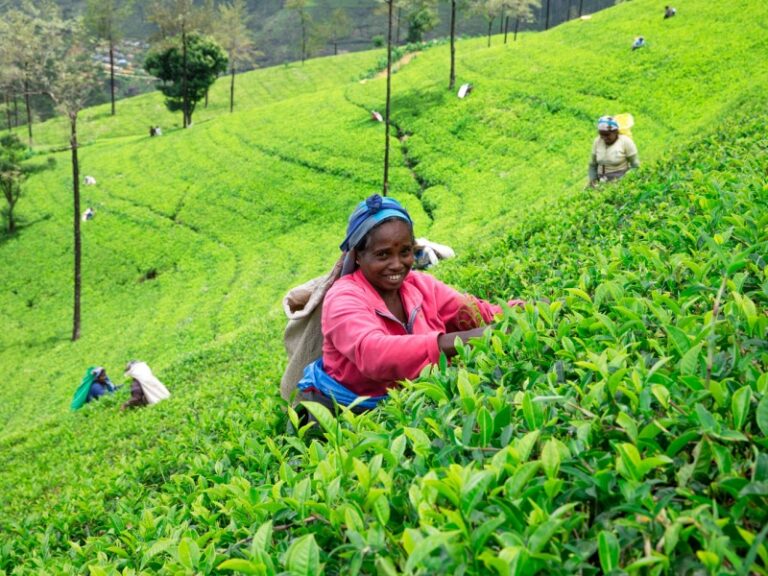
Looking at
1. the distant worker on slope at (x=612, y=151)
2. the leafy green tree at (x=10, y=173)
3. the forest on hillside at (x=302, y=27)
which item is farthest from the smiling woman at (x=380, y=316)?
the forest on hillside at (x=302, y=27)

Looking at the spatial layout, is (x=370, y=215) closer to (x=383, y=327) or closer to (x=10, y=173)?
(x=383, y=327)

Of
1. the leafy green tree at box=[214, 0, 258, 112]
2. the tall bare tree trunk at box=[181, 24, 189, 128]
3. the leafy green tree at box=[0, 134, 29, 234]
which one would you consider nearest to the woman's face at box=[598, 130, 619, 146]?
the leafy green tree at box=[0, 134, 29, 234]

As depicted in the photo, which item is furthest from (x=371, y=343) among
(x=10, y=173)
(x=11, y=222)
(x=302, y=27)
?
(x=302, y=27)

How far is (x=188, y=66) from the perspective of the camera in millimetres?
53438

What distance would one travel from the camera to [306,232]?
29641 mm

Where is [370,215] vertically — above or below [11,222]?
above

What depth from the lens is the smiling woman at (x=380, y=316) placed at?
3361 mm

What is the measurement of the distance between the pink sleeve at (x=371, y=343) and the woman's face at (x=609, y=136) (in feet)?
32.0

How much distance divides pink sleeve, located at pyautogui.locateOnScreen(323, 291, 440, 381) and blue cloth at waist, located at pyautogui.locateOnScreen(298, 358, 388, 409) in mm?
238

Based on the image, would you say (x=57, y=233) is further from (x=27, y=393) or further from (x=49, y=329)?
(x=27, y=393)

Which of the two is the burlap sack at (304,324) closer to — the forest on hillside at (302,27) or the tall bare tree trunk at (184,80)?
the tall bare tree trunk at (184,80)

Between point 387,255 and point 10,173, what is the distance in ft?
127

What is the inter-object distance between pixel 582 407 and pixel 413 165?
101 ft

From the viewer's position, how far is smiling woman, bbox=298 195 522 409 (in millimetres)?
3361
